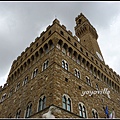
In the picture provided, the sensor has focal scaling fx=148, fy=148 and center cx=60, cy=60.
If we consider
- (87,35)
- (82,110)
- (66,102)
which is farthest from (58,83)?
(87,35)

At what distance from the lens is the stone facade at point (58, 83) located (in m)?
11.5

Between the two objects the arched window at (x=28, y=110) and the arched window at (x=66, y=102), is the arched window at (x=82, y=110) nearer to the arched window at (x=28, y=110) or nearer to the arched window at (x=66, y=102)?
the arched window at (x=66, y=102)

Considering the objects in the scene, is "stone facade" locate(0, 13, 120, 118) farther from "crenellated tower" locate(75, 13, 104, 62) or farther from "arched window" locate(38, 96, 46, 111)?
"crenellated tower" locate(75, 13, 104, 62)

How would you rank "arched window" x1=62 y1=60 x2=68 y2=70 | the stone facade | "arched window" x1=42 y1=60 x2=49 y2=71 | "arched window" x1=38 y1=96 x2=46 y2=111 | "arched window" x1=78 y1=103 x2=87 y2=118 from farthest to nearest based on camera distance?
"arched window" x1=42 y1=60 x2=49 y2=71 → "arched window" x1=62 y1=60 x2=68 y2=70 → "arched window" x1=78 y1=103 x2=87 y2=118 → the stone facade → "arched window" x1=38 y1=96 x2=46 y2=111

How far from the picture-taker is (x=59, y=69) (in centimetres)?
1316

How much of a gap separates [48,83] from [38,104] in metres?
1.81

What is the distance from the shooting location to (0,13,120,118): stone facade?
454 inches

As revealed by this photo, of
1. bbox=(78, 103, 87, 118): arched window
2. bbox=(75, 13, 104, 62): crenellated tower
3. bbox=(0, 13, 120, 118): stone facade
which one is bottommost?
bbox=(78, 103, 87, 118): arched window

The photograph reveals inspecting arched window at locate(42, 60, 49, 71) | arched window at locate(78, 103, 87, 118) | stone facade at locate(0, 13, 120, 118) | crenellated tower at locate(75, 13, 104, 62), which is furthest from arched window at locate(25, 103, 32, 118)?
crenellated tower at locate(75, 13, 104, 62)

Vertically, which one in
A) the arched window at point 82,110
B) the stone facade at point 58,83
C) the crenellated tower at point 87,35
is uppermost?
the crenellated tower at point 87,35

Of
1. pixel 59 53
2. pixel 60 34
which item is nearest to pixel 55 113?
pixel 59 53

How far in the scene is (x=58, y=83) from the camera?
11930mm

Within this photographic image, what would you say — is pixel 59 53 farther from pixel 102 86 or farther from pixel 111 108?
pixel 111 108

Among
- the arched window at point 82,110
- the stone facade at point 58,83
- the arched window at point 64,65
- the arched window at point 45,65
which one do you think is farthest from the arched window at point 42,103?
the arched window at point 64,65
